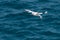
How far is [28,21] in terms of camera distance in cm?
2159

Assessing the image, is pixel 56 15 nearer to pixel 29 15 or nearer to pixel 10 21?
pixel 29 15

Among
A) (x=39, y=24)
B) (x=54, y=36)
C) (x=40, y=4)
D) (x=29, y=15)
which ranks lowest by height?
(x=54, y=36)

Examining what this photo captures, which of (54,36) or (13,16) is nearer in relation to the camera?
(54,36)

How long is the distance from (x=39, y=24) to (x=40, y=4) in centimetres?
368

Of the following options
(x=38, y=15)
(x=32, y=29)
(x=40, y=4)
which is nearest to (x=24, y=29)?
(x=32, y=29)

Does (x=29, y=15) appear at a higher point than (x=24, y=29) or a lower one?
higher

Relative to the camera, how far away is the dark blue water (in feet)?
65.6

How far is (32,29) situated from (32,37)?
44.5 inches

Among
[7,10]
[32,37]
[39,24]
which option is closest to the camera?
[32,37]

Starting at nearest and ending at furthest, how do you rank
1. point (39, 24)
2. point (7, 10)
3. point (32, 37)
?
point (32, 37), point (39, 24), point (7, 10)

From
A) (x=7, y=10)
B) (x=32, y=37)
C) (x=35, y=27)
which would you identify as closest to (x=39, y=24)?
(x=35, y=27)

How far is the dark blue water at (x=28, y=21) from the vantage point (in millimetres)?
19984

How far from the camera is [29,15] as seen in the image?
22.5 meters

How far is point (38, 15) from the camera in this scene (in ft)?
72.6
